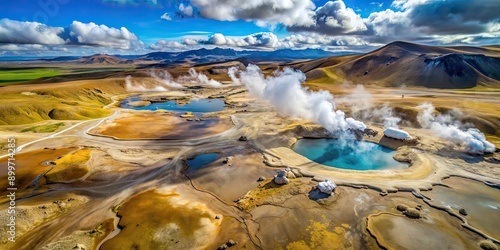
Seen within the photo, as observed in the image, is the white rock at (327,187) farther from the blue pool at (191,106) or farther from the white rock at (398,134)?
the blue pool at (191,106)

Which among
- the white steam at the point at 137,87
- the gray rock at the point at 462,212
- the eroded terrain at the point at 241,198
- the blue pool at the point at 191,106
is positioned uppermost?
the white steam at the point at 137,87

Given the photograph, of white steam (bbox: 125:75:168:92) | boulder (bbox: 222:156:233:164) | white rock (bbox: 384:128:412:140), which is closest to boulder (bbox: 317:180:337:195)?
boulder (bbox: 222:156:233:164)

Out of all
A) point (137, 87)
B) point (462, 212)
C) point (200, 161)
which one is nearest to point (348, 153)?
point (462, 212)

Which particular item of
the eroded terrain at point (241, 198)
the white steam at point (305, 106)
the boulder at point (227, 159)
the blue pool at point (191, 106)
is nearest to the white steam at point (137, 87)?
the blue pool at point (191, 106)

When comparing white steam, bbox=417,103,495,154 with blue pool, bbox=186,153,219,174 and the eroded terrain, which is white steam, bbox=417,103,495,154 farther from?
blue pool, bbox=186,153,219,174

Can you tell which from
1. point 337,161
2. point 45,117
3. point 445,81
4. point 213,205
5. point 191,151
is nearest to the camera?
point 213,205

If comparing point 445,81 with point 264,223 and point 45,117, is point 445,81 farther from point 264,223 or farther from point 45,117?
point 45,117

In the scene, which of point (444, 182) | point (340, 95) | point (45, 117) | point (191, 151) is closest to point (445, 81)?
point (340, 95)
